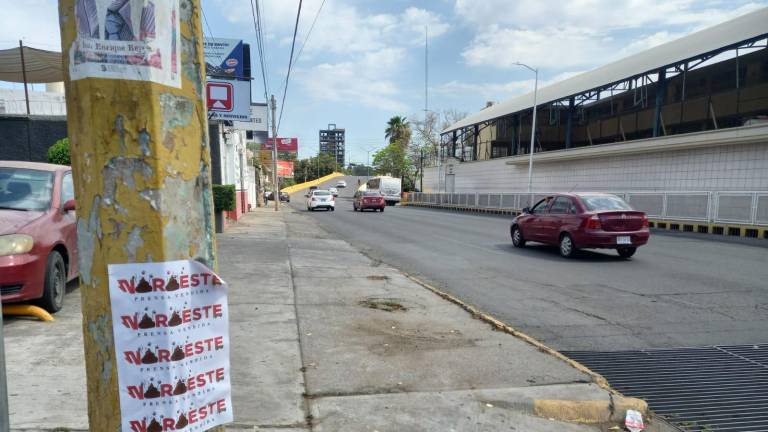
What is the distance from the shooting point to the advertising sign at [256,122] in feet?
68.2

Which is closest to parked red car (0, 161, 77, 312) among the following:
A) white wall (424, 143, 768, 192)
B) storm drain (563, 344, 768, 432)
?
storm drain (563, 344, 768, 432)

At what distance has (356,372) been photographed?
3990mm

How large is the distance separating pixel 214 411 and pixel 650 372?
4157 millimetres

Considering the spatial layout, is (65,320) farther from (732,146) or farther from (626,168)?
(626,168)

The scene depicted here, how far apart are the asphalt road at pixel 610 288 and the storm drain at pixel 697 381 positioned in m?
0.28

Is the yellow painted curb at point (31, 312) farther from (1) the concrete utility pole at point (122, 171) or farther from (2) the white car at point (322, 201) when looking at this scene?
(2) the white car at point (322, 201)

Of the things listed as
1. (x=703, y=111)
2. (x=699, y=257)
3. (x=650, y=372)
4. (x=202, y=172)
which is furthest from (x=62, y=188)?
(x=703, y=111)

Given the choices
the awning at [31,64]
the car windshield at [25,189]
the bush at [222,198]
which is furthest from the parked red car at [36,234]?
the awning at [31,64]

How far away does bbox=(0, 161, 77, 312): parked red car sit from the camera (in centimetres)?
473

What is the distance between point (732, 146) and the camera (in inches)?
788

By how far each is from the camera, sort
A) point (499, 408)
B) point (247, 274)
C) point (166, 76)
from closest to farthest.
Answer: point (166, 76), point (499, 408), point (247, 274)

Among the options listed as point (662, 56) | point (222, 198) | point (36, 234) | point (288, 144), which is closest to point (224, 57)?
point (222, 198)

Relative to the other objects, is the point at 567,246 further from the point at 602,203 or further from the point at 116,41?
the point at 116,41

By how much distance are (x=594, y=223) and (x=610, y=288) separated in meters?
3.00
